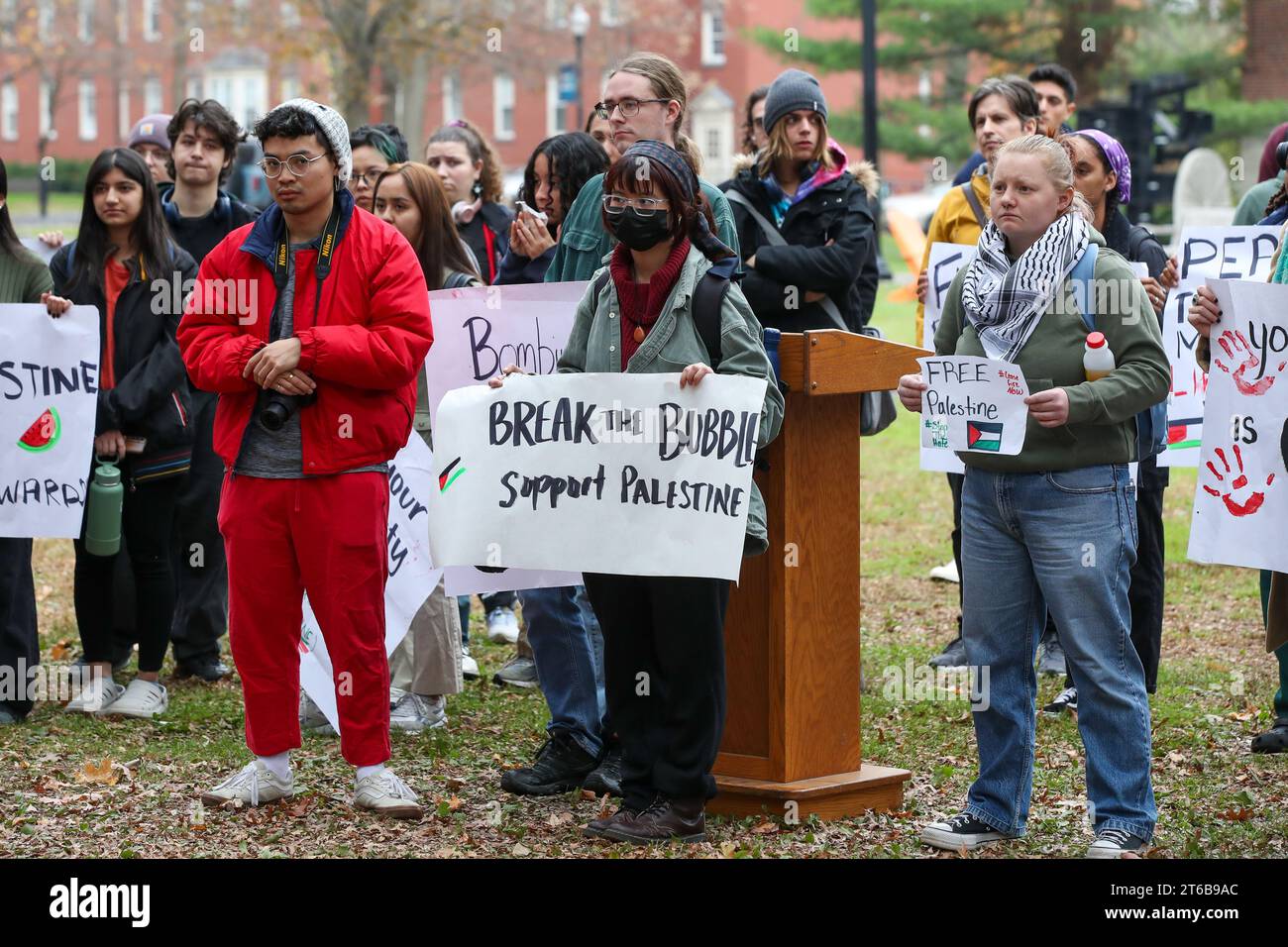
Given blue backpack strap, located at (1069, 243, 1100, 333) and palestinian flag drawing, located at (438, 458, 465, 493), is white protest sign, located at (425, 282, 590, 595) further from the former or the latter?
blue backpack strap, located at (1069, 243, 1100, 333)

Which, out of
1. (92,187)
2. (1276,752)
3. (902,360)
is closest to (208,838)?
(902,360)

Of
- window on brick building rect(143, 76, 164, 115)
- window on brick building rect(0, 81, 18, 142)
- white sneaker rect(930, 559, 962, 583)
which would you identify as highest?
window on brick building rect(143, 76, 164, 115)

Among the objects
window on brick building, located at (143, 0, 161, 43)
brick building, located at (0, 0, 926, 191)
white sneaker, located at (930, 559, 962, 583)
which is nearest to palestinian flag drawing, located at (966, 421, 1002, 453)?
white sneaker, located at (930, 559, 962, 583)

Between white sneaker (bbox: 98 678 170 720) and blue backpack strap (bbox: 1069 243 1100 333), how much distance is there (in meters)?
4.34

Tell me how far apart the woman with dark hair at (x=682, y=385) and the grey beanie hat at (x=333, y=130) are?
3.03 feet

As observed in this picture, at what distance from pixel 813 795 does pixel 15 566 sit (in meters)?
3.71

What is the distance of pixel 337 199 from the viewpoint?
569cm

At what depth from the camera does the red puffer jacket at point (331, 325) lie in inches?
217

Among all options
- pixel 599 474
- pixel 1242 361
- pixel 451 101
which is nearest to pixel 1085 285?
pixel 1242 361

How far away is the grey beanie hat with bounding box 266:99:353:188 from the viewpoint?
5.58 metres

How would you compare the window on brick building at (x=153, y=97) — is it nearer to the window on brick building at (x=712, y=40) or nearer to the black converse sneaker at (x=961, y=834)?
the window on brick building at (x=712, y=40)

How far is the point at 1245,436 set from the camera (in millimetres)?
5574

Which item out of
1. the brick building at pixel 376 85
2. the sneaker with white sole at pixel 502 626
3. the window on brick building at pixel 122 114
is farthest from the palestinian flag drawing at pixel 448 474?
the window on brick building at pixel 122 114
